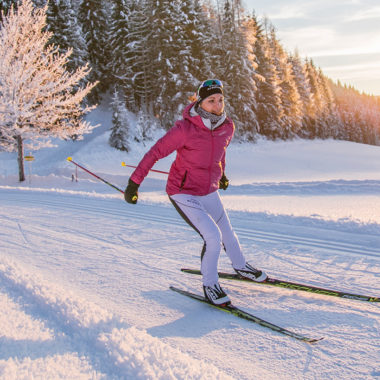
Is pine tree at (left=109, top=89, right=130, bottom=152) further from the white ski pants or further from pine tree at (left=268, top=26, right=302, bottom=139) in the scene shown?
the white ski pants

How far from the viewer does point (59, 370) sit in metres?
2.15

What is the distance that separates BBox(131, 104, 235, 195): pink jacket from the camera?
10.8ft

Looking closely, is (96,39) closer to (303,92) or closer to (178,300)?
(303,92)

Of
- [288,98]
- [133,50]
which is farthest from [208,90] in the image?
[288,98]

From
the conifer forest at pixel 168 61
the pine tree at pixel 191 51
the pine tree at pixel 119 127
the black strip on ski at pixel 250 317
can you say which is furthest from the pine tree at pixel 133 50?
the black strip on ski at pixel 250 317

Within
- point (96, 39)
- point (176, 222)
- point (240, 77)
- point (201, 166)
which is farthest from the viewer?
Answer: point (96, 39)

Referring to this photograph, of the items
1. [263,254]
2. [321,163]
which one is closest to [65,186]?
[263,254]

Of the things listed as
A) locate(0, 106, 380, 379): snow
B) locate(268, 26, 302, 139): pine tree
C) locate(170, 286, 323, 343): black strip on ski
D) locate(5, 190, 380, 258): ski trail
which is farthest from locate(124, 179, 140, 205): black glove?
locate(268, 26, 302, 139): pine tree

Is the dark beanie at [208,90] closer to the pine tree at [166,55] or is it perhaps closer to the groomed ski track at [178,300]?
the groomed ski track at [178,300]

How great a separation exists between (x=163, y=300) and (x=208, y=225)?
881mm

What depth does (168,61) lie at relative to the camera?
3142 centimetres

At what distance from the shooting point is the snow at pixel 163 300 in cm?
230

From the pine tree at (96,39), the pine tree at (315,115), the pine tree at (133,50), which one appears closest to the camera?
the pine tree at (133,50)

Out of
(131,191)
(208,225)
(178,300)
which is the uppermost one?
(131,191)
